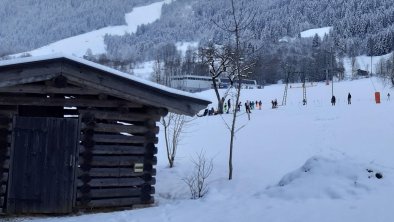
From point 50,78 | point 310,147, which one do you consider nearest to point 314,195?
point 50,78

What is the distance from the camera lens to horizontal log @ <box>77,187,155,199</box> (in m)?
11.0

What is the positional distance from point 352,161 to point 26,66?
6.85m

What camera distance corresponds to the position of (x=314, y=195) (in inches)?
345

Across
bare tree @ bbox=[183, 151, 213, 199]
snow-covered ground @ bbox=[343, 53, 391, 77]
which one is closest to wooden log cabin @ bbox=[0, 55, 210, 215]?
bare tree @ bbox=[183, 151, 213, 199]

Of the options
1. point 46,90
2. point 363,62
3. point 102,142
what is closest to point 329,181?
point 102,142

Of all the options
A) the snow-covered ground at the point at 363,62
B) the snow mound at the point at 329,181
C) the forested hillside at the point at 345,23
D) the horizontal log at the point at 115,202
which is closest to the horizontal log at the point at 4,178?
the horizontal log at the point at 115,202

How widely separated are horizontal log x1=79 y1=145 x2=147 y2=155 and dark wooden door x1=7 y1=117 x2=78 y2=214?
1.48 feet

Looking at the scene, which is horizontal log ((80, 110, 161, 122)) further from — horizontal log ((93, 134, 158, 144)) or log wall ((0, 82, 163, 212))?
horizontal log ((93, 134, 158, 144))

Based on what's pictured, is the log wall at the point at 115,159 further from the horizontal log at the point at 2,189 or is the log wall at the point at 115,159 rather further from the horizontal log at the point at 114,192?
the horizontal log at the point at 2,189

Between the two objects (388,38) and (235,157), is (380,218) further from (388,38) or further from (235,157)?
(388,38)

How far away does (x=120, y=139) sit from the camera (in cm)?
1131

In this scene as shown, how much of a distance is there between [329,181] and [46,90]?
241 inches

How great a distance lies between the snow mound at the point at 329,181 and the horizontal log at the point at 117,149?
348 centimetres

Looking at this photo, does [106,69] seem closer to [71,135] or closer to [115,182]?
[71,135]
